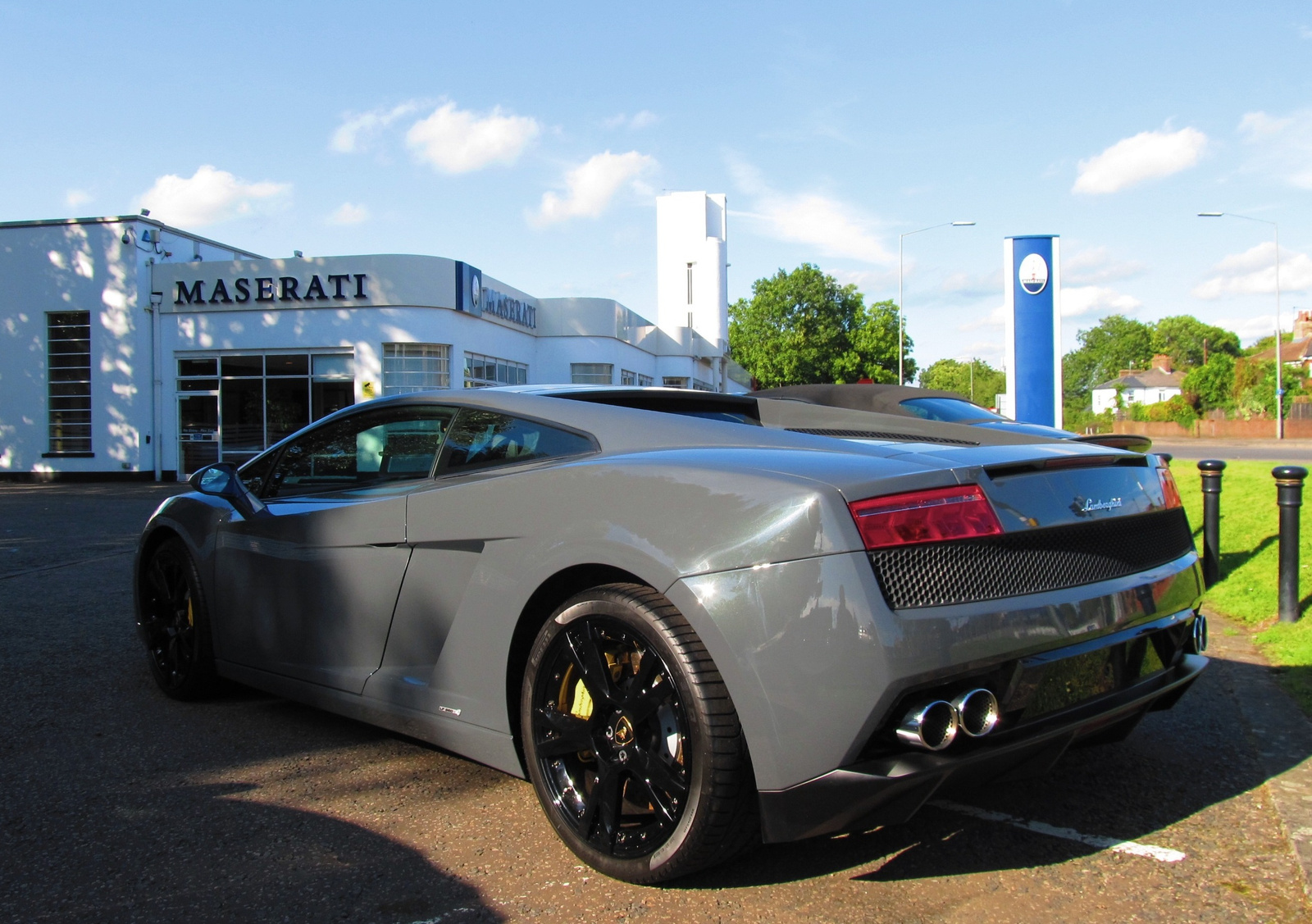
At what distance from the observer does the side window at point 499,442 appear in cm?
300

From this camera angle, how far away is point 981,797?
10.4ft

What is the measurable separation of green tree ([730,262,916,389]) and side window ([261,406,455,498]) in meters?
68.6

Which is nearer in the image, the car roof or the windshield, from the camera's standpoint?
the windshield

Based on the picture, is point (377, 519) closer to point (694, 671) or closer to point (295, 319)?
point (694, 671)

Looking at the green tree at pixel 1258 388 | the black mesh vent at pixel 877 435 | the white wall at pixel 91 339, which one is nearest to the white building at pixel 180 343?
the white wall at pixel 91 339

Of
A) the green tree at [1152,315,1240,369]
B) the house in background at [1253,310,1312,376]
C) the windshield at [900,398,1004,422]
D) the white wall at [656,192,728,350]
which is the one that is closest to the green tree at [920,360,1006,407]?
the green tree at [1152,315,1240,369]

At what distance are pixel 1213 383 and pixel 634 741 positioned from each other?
280ft

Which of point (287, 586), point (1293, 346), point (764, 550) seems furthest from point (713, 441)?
point (1293, 346)

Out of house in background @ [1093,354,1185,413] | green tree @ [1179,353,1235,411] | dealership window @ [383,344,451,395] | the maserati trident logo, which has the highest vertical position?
house in background @ [1093,354,1185,413]

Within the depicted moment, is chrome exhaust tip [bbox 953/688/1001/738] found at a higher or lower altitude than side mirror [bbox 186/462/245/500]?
lower

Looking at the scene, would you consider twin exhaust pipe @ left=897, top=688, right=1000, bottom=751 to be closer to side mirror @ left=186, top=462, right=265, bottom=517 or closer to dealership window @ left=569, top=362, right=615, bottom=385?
side mirror @ left=186, top=462, right=265, bottom=517

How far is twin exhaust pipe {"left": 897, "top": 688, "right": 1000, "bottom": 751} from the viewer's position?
217cm

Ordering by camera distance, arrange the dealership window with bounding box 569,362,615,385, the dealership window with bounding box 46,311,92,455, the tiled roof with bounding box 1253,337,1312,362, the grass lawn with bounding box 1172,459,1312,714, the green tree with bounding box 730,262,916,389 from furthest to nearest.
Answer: the tiled roof with bounding box 1253,337,1312,362
the green tree with bounding box 730,262,916,389
the dealership window with bounding box 569,362,615,385
the dealership window with bounding box 46,311,92,455
the grass lawn with bounding box 1172,459,1312,714

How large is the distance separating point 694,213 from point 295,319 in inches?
1571
